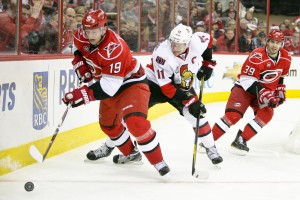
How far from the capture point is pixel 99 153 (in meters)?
5.06

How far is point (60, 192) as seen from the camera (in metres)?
3.96

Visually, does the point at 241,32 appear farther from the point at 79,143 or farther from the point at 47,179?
the point at 47,179

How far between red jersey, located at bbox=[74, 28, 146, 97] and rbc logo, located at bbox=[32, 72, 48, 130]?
0.52m

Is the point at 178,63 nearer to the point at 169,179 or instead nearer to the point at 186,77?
the point at 186,77

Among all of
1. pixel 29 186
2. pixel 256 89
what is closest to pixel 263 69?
pixel 256 89

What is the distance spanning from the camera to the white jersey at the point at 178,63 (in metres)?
4.75

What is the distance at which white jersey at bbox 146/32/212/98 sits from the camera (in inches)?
187

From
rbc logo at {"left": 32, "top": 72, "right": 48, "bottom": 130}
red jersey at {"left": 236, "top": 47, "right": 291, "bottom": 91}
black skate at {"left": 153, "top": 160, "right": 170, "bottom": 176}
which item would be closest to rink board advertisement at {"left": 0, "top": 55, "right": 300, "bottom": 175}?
rbc logo at {"left": 32, "top": 72, "right": 48, "bottom": 130}

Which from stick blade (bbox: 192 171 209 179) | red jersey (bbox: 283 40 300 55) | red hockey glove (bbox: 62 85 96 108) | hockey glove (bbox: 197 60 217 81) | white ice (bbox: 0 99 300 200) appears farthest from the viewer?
red jersey (bbox: 283 40 300 55)

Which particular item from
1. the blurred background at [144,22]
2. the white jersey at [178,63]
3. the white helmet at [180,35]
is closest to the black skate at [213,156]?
the white jersey at [178,63]

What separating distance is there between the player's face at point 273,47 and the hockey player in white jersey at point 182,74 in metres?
0.79

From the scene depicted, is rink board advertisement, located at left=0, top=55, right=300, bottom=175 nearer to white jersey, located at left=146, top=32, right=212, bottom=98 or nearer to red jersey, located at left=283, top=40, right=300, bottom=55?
white jersey, located at left=146, top=32, right=212, bottom=98

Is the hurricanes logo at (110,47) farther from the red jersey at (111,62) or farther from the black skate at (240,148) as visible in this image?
Answer: the black skate at (240,148)

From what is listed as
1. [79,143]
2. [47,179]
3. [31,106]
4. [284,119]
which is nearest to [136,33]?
[284,119]
